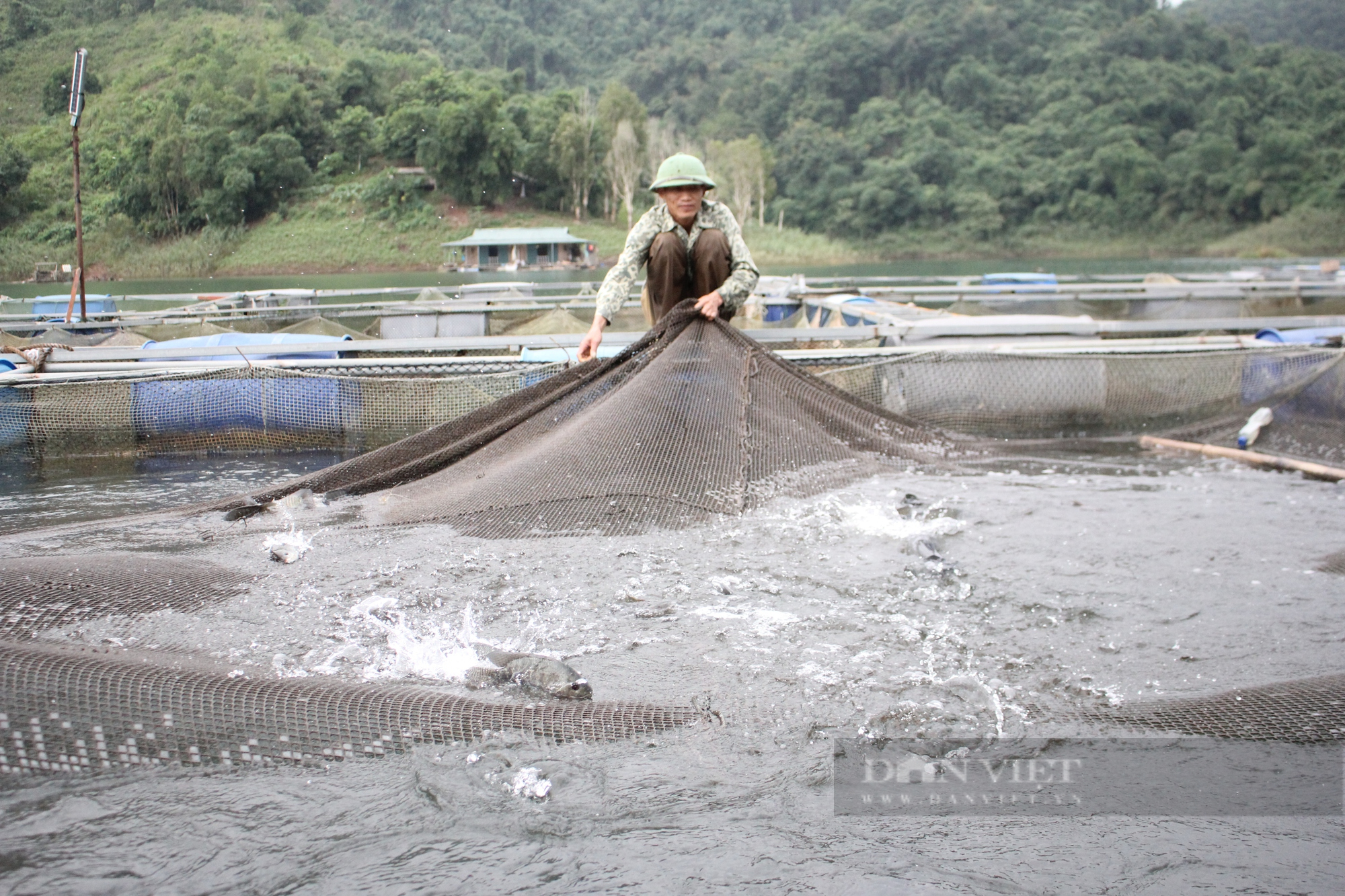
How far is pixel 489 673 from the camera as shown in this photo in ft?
8.08

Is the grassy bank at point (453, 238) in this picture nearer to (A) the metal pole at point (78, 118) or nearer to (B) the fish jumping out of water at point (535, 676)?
(A) the metal pole at point (78, 118)

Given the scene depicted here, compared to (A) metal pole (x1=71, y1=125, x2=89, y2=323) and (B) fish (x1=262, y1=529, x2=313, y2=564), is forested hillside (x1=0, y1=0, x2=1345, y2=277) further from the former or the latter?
(B) fish (x1=262, y1=529, x2=313, y2=564)

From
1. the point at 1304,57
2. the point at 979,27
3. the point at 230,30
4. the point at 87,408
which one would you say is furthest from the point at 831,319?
the point at 979,27

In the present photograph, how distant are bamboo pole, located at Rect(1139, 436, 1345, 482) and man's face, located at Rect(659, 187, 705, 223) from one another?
3037 millimetres

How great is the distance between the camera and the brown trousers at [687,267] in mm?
5090

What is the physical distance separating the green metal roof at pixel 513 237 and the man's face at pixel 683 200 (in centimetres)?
4924

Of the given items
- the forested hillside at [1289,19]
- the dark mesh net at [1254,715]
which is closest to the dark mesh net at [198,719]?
the dark mesh net at [1254,715]

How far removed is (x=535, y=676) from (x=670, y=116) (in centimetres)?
10335

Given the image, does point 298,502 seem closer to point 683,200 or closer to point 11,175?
point 683,200

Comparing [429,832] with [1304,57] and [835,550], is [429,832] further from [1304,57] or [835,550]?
[1304,57]

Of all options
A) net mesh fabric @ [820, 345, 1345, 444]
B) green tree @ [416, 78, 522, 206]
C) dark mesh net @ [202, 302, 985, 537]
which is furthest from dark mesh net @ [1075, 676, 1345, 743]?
green tree @ [416, 78, 522, 206]

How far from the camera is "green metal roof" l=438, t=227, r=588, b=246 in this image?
5291 cm

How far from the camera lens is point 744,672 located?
2518 mm

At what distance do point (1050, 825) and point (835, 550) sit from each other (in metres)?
1.69
